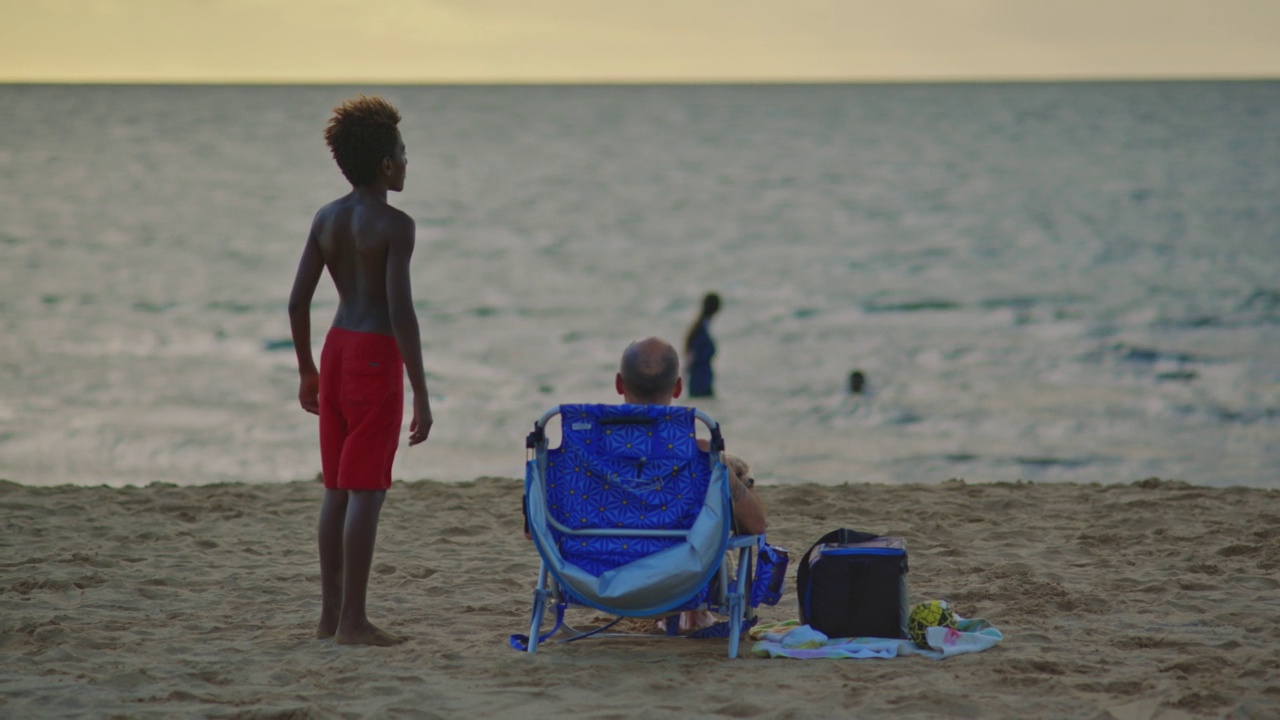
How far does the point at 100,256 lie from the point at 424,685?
3323cm

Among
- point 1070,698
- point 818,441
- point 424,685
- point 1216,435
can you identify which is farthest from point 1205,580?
point 1216,435

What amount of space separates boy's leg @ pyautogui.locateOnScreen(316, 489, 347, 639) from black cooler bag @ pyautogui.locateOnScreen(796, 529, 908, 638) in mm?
1745

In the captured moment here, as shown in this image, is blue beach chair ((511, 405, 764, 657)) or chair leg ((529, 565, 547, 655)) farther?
chair leg ((529, 565, 547, 655))

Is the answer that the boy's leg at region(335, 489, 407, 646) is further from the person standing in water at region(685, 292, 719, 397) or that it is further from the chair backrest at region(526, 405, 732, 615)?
the person standing in water at region(685, 292, 719, 397)

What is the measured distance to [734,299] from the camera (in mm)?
27484

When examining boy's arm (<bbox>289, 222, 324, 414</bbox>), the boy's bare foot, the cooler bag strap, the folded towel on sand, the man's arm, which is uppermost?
boy's arm (<bbox>289, 222, 324, 414</bbox>)

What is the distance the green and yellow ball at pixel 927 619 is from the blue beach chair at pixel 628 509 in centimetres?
63

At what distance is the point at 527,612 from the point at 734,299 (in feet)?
72.8

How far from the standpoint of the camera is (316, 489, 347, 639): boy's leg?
4816 mm

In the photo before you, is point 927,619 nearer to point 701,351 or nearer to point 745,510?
point 745,510

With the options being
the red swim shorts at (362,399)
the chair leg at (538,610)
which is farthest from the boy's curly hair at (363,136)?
the chair leg at (538,610)

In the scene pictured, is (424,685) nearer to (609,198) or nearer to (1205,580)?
(1205,580)

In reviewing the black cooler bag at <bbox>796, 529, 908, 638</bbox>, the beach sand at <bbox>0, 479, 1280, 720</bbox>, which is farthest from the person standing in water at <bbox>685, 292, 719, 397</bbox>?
the black cooler bag at <bbox>796, 529, 908, 638</bbox>

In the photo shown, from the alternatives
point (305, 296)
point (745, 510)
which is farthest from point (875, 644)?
point (305, 296)
